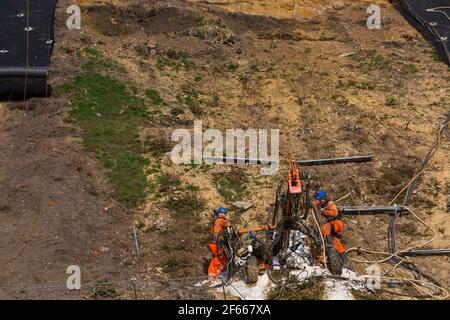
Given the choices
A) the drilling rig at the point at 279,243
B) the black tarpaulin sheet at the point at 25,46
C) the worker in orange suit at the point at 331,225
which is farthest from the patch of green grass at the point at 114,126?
the worker in orange suit at the point at 331,225

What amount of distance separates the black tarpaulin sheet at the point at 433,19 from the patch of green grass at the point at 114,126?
32.6 ft

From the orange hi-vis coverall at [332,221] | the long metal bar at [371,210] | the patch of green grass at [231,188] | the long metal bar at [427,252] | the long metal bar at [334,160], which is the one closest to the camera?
the orange hi-vis coverall at [332,221]

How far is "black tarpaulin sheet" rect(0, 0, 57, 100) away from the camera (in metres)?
18.6

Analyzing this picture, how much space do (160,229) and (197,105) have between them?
5.60m

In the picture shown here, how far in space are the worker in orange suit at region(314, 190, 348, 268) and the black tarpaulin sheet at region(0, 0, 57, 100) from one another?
28.4ft

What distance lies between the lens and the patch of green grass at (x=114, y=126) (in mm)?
16266

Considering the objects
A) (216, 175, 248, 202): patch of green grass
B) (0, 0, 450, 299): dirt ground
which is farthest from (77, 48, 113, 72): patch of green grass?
(216, 175, 248, 202): patch of green grass

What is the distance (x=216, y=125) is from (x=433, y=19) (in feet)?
30.6

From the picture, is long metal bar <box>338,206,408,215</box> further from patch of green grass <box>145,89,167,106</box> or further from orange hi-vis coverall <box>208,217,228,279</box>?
patch of green grass <box>145,89,167,106</box>

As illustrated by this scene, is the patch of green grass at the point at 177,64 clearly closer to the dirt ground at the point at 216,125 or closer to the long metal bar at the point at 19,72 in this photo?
the dirt ground at the point at 216,125

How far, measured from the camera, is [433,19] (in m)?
23.2

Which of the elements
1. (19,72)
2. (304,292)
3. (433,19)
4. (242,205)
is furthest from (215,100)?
(304,292)

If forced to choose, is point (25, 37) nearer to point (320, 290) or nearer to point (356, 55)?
point (356, 55)

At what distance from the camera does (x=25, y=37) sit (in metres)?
20.6
